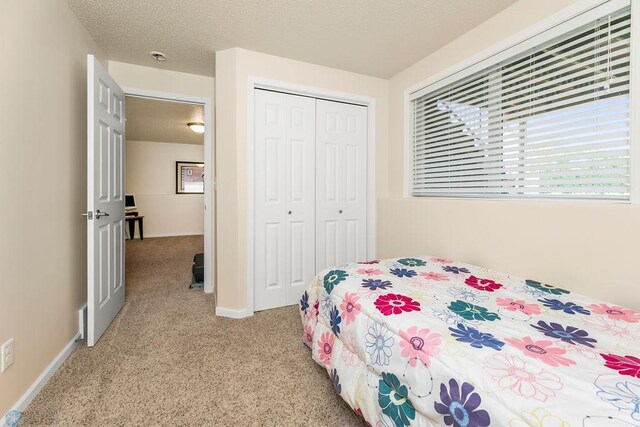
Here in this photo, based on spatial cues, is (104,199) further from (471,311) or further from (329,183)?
(471,311)

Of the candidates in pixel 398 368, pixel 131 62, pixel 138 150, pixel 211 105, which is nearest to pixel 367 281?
pixel 398 368

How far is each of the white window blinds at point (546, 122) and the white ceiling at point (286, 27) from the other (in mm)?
430

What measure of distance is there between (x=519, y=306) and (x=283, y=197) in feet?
6.36

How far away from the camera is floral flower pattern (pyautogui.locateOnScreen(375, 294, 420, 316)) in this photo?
121 cm

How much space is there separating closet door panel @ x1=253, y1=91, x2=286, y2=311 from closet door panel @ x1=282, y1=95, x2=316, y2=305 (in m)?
0.06

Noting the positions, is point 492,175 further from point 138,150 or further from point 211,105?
point 138,150

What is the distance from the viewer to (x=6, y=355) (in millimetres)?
1298

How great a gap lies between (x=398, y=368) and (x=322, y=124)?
2275 mm

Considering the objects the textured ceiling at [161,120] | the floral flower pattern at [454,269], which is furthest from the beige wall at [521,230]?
the textured ceiling at [161,120]

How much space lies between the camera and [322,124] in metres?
2.79

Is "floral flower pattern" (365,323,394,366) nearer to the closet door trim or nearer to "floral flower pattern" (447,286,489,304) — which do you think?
"floral flower pattern" (447,286,489,304)

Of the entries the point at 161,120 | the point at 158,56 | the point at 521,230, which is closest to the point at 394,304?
the point at 521,230

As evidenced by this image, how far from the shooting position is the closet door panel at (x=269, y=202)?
8.40 ft

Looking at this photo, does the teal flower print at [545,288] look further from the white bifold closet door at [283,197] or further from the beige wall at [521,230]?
the white bifold closet door at [283,197]
